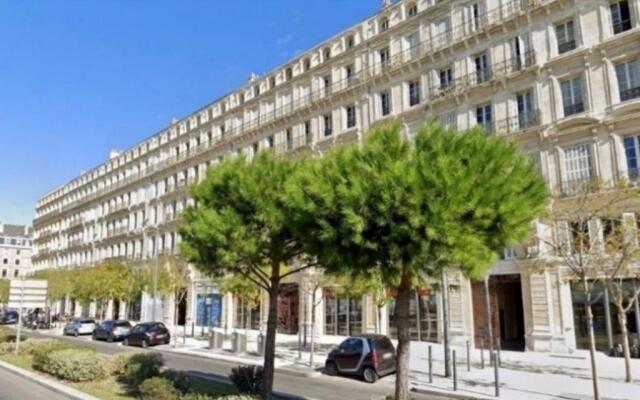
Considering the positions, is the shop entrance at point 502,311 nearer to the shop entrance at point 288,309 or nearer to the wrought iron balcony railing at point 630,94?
the wrought iron balcony railing at point 630,94

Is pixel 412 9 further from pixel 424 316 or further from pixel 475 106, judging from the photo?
pixel 424 316

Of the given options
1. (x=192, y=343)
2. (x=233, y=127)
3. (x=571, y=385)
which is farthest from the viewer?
(x=233, y=127)

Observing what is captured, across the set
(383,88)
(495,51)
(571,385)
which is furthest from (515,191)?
(383,88)

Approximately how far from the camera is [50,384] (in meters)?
12.7

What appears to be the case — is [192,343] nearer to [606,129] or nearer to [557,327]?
[557,327]

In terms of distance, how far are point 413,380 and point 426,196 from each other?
1136 centimetres

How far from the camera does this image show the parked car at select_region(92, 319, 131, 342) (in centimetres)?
3466

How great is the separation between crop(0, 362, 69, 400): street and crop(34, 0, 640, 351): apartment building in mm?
7436

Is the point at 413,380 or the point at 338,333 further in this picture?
the point at 338,333

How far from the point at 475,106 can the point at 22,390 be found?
24649 mm

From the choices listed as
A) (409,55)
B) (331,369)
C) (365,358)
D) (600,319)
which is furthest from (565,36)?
(331,369)

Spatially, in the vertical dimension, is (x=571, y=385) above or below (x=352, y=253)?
below

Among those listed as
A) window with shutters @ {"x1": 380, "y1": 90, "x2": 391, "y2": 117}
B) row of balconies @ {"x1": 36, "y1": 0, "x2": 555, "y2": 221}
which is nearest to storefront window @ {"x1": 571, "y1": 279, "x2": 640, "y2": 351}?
row of balconies @ {"x1": 36, "y1": 0, "x2": 555, "y2": 221}

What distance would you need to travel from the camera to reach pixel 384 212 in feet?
24.0
